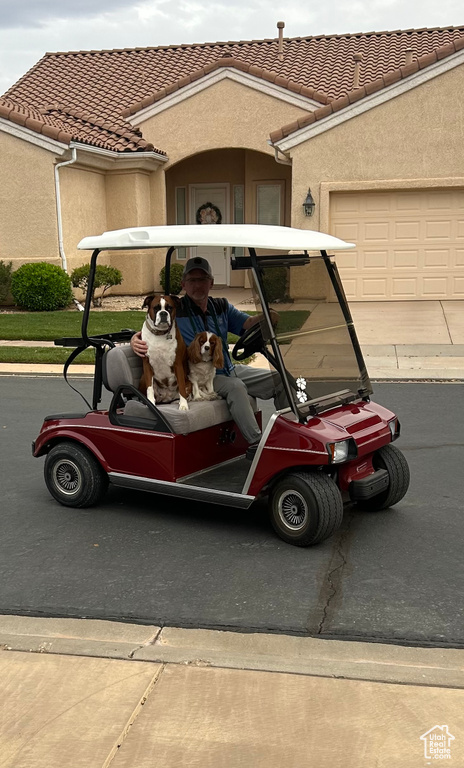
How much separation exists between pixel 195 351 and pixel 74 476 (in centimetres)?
132

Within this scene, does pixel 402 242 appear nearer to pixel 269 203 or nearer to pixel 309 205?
pixel 309 205

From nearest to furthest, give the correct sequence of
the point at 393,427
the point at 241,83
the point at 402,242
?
the point at 393,427 → the point at 402,242 → the point at 241,83

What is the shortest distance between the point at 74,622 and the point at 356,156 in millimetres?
14929

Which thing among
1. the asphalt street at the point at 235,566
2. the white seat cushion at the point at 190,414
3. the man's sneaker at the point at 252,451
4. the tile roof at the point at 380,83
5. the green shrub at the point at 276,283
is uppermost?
the tile roof at the point at 380,83

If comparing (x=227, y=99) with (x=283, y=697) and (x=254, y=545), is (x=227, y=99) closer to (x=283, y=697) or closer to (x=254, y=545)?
(x=254, y=545)

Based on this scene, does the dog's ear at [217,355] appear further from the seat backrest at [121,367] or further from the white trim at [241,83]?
the white trim at [241,83]

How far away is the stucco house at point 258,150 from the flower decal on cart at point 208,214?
1.7 inches

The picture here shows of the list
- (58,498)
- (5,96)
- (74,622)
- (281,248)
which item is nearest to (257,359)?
(58,498)

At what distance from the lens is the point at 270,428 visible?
4.95m

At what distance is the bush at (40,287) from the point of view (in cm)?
1706

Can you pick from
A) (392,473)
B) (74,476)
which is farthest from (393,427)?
(74,476)

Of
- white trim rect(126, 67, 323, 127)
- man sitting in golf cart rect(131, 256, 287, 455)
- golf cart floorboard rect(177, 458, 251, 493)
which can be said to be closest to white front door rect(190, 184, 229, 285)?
white trim rect(126, 67, 323, 127)

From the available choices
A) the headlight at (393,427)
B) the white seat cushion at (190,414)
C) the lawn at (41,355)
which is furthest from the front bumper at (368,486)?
the lawn at (41,355)

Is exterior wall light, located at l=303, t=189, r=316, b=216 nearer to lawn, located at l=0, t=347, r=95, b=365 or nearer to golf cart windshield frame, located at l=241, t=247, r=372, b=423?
lawn, located at l=0, t=347, r=95, b=365
